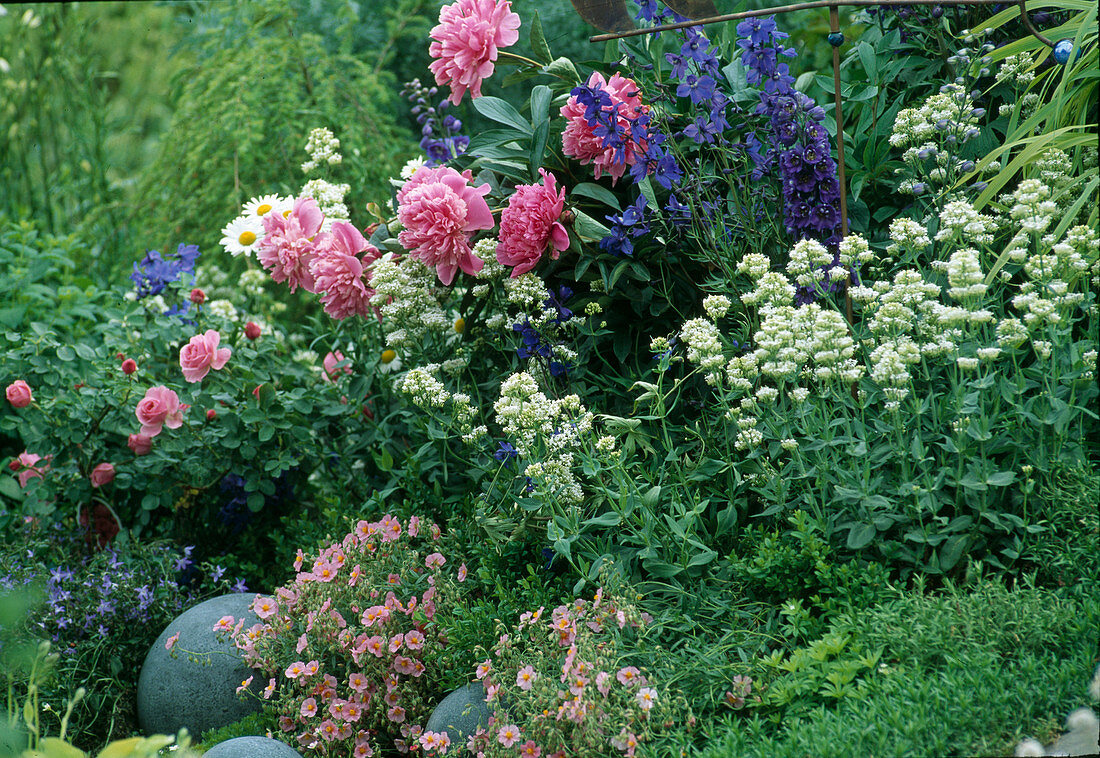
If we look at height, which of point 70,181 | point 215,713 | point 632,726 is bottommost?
point 215,713

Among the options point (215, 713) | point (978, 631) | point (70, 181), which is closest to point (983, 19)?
point (978, 631)

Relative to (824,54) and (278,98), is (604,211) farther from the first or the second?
(278,98)

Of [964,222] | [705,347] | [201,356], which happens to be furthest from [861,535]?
[201,356]

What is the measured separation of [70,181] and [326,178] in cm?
298

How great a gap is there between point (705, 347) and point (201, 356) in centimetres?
165

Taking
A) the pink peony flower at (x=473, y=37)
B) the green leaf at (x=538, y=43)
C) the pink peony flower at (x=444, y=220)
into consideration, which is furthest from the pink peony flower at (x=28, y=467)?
the green leaf at (x=538, y=43)

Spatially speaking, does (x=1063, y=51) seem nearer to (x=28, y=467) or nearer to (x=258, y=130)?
(x=28, y=467)

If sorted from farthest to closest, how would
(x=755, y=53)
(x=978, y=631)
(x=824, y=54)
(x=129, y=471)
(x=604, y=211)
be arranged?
(x=824, y=54)
(x=129, y=471)
(x=604, y=211)
(x=755, y=53)
(x=978, y=631)

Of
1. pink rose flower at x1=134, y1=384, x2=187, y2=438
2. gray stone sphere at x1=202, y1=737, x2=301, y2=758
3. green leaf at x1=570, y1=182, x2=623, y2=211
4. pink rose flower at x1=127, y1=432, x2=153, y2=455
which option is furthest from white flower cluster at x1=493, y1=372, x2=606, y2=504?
pink rose flower at x1=127, y1=432, x2=153, y2=455

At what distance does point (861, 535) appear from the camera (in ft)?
5.82

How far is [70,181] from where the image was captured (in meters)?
5.24

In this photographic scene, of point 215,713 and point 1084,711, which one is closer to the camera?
point 1084,711

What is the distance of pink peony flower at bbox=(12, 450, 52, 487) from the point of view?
2.80 meters

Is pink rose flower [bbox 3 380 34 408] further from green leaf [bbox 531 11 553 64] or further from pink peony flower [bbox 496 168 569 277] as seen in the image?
green leaf [bbox 531 11 553 64]
